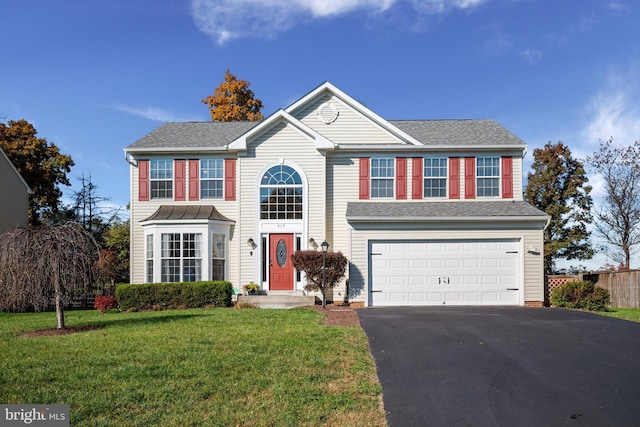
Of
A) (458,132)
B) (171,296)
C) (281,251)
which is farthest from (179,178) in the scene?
(458,132)

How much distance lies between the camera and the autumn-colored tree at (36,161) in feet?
96.3

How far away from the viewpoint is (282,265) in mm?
18438

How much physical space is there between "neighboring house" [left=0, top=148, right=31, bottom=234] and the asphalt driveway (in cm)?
1888

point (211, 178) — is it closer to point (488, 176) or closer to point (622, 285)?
point (488, 176)

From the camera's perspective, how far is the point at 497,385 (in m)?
7.33

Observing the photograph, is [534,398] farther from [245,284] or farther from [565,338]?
[245,284]

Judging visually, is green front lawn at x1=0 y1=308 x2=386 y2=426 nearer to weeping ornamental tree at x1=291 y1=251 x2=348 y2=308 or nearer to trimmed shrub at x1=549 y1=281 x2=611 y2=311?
weeping ornamental tree at x1=291 y1=251 x2=348 y2=308

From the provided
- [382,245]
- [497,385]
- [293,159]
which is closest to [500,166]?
[382,245]

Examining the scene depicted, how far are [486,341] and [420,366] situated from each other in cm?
240

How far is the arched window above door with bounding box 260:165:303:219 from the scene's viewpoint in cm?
1847

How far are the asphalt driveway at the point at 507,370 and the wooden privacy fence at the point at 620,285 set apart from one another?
16.9 ft

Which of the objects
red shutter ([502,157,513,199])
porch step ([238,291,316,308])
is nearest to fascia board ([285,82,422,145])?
red shutter ([502,157,513,199])

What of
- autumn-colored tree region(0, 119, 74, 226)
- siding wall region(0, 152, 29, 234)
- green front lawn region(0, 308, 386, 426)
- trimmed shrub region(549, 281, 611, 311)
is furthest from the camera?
autumn-colored tree region(0, 119, 74, 226)

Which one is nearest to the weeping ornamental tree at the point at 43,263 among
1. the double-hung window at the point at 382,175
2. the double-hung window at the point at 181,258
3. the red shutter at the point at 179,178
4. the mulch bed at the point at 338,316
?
the mulch bed at the point at 338,316
